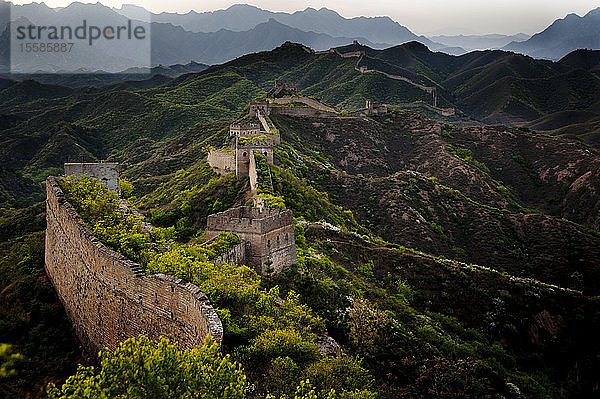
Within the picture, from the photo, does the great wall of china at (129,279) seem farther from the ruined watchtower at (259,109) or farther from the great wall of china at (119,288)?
the ruined watchtower at (259,109)

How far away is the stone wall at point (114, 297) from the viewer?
11805mm

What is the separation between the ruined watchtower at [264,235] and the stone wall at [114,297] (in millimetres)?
8240

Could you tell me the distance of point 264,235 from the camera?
2455 cm

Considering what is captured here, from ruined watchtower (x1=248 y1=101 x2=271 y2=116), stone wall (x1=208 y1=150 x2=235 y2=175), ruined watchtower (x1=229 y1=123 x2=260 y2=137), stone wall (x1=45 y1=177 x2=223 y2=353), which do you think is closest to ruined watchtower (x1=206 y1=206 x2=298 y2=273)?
stone wall (x1=45 y1=177 x2=223 y2=353)

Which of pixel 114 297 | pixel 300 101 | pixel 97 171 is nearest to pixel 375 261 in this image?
pixel 97 171

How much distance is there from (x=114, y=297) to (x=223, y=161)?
40609 mm

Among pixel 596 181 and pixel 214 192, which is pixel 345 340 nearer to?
pixel 214 192

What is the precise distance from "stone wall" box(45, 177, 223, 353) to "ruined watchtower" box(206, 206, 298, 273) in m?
8.24

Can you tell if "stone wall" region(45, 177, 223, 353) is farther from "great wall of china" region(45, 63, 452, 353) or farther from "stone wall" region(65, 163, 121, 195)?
"stone wall" region(65, 163, 121, 195)

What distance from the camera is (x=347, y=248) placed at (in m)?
40.1

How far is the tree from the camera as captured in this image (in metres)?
8.23

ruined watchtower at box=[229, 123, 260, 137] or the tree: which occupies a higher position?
ruined watchtower at box=[229, 123, 260, 137]

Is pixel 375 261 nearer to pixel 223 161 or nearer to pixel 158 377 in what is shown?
pixel 223 161

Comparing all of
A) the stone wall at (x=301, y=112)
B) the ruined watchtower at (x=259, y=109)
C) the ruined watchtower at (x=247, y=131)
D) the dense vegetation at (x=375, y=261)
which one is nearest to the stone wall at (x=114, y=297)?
the dense vegetation at (x=375, y=261)
